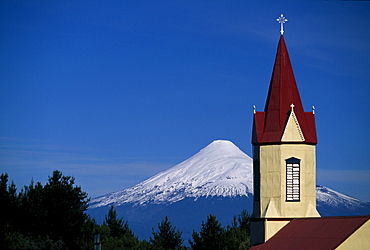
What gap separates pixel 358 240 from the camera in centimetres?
3616

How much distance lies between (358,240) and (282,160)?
10.2m

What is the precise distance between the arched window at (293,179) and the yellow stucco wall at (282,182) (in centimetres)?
19

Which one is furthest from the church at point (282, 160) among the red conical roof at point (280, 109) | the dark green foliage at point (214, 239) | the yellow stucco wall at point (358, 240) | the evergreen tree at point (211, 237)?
the evergreen tree at point (211, 237)

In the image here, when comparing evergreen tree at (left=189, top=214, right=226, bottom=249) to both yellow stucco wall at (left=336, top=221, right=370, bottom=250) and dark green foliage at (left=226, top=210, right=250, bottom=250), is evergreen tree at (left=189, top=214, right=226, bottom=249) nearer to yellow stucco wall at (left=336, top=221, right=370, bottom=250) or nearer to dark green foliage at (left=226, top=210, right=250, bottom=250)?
dark green foliage at (left=226, top=210, right=250, bottom=250)

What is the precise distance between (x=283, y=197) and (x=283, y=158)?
2.30 m

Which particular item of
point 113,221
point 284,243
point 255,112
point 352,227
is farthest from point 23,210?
point 113,221

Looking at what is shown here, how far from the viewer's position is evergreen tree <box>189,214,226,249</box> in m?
85.6

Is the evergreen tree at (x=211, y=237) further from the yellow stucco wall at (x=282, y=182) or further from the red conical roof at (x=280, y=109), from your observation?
the yellow stucco wall at (x=282, y=182)

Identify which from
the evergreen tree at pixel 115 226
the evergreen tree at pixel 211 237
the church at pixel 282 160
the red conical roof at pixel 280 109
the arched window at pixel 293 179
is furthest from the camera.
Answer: the evergreen tree at pixel 115 226

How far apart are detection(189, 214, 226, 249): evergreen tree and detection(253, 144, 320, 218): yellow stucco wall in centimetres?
4002

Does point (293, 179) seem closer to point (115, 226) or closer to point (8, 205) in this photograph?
point (8, 205)

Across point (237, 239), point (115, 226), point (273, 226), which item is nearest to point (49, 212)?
point (273, 226)

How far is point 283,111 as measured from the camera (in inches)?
1827

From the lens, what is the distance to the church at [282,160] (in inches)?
1777
